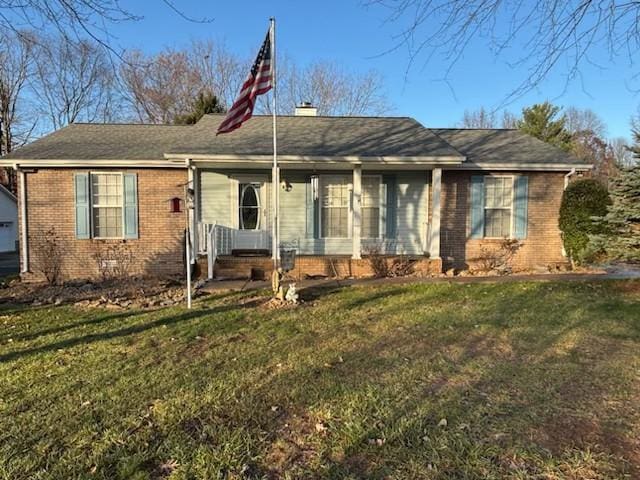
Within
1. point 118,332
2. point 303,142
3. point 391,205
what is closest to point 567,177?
point 391,205

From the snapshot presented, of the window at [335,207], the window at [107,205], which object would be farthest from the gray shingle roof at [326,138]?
the window at [107,205]

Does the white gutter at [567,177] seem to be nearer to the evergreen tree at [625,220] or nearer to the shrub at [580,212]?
the shrub at [580,212]

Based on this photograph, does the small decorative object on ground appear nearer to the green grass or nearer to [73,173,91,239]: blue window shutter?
the green grass

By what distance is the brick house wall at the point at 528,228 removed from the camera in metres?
11.0

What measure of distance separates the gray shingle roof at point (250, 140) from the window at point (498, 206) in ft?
6.07

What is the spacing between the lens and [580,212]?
1006cm

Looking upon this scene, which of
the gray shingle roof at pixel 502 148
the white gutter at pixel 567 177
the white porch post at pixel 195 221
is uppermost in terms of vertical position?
the gray shingle roof at pixel 502 148

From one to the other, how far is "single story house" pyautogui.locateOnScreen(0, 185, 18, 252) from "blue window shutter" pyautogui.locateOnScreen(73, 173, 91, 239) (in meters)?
17.7

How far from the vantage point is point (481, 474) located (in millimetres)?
2424

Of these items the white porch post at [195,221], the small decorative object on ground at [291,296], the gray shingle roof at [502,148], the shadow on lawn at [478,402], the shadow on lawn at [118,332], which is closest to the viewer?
the shadow on lawn at [478,402]

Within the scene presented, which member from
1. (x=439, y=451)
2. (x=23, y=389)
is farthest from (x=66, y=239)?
(x=439, y=451)

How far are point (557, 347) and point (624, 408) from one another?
1496 millimetres

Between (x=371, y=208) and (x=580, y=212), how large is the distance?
496cm

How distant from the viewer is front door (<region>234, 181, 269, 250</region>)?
36.2 ft
